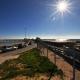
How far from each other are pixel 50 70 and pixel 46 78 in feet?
5.94

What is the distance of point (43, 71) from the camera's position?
11.2m

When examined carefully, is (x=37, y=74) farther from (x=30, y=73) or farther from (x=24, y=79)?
(x=24, y=79)

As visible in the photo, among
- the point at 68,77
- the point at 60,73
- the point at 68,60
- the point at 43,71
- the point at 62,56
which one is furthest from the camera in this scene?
the point at 62,56

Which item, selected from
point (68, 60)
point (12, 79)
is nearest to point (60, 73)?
point (12, 79)

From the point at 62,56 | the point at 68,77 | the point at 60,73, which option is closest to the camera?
the point at 68,77

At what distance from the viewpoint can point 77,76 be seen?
9.43 m

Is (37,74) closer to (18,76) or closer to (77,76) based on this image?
(18,76)

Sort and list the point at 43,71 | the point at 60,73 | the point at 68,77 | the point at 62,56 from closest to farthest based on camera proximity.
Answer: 1. the point at 68,77
2. the point at 60,73
3. the point at 43,71
4. the point at 62,56

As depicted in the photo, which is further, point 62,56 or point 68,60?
point 62,56

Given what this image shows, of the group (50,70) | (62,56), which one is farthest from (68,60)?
(50,70)

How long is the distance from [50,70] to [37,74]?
1243 mm

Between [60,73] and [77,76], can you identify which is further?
[60,73]

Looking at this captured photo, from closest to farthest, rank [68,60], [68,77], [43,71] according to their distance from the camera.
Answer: [68,77] < [43,71] < [68,60]

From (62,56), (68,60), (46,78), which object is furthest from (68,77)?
(62,56)
